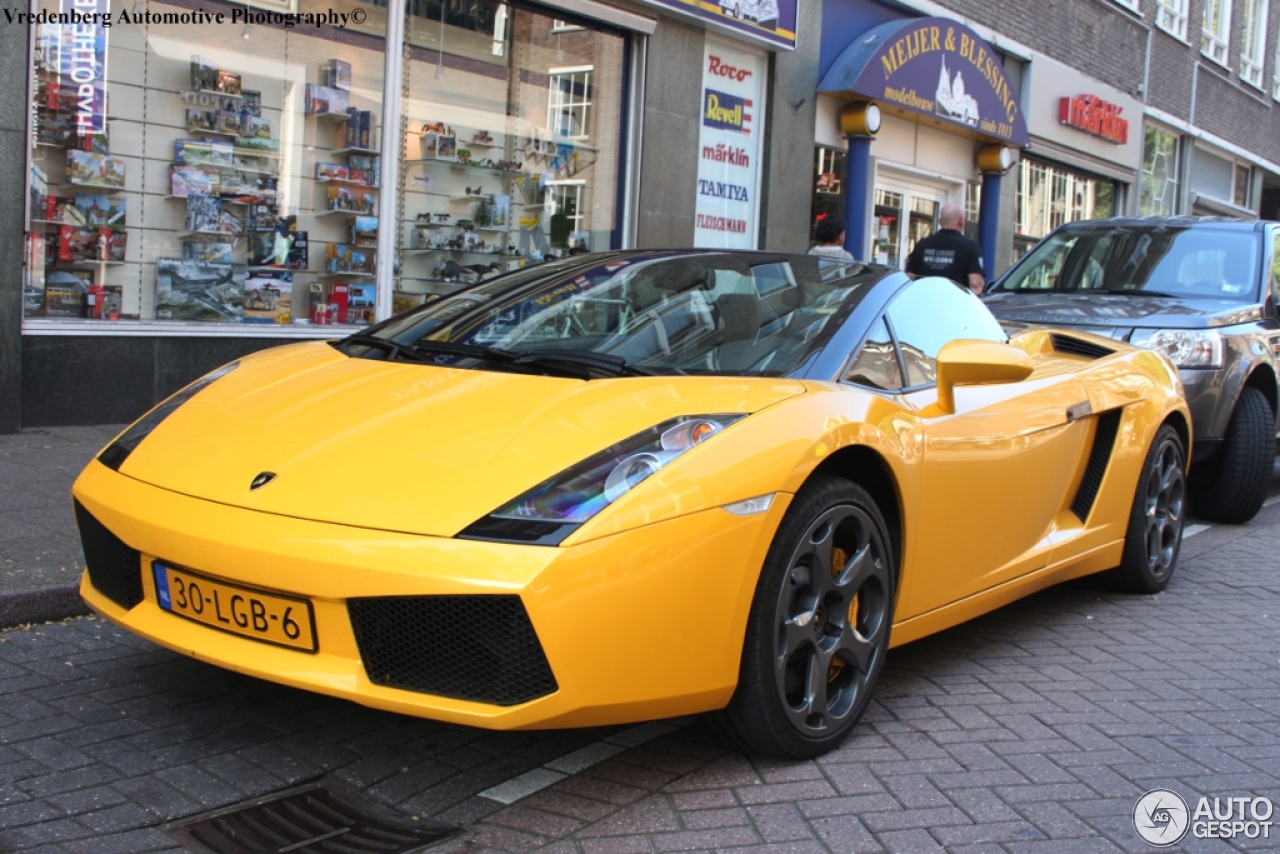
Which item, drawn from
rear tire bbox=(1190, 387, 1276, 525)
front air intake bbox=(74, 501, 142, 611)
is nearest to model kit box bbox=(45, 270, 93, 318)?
front air intake bbox=(74, 501, 142, 611)

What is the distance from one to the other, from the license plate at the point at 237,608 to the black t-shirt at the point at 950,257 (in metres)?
7.18

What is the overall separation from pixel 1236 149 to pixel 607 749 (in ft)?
83.5

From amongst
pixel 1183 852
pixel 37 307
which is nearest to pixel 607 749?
pixel 1183 852

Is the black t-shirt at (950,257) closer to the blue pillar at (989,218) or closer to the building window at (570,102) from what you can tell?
the building window at (570,102)

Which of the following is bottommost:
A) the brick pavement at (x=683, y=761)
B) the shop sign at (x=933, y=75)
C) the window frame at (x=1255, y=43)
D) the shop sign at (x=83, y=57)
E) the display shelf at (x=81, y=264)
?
the brick pavement at (x=683, y=761)

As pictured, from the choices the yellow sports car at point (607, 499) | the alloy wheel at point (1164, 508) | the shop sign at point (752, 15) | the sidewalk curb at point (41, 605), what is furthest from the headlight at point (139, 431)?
the shop sign at point (752, 15)

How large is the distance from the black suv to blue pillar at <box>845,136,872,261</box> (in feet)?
16.6

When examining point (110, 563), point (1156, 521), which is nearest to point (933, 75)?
point (1156, 521)

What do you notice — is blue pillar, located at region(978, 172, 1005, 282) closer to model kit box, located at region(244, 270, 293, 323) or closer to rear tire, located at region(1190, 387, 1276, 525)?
rear tire, located at region(1190, 387, 1276, 525)

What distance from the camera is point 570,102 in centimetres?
1048

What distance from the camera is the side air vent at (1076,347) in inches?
191

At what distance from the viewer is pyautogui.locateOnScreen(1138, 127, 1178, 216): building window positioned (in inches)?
813

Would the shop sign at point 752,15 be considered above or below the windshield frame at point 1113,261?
above

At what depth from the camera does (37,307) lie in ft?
23.6
